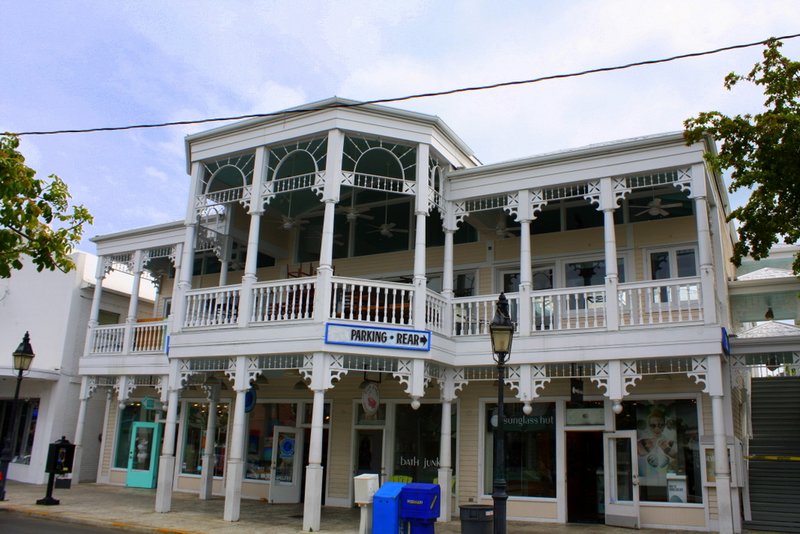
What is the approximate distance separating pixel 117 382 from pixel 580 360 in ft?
47.0

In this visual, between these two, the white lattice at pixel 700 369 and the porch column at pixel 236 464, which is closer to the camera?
the white lattice at pixel 700 369

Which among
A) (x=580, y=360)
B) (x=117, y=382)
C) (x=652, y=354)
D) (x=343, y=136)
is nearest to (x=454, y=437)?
(x=580, y=360)

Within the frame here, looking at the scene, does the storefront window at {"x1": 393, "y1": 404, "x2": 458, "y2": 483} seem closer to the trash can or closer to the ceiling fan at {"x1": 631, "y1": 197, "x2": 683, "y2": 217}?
the trash can

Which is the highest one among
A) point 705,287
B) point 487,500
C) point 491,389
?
point 705,287

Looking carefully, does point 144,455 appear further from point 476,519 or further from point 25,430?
point 476,519

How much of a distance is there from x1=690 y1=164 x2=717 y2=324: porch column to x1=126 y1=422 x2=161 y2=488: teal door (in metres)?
16.8

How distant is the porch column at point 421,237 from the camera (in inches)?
569

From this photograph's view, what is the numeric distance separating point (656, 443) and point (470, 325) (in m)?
4.64

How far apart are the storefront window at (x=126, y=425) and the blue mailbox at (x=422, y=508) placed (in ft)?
45.8

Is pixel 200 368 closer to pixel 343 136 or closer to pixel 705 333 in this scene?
pixel 343 136

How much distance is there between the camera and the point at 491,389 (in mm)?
16578

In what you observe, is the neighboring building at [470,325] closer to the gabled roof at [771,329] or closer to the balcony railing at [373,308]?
the balcony railing at [373,308]

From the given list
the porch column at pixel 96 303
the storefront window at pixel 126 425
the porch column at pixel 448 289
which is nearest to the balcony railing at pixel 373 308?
the porch column at pixel 448 289

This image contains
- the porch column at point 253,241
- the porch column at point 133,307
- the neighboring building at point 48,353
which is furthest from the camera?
the neighboring building at point 48,353
